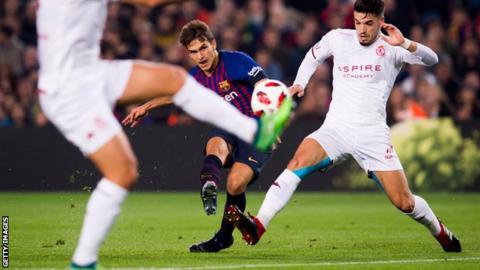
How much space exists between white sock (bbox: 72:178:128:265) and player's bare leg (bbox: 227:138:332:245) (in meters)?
2.17

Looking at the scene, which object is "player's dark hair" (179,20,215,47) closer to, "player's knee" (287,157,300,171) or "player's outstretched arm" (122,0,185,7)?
"player's knee" (287,157,300,171)

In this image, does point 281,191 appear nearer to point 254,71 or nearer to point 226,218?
point 226,218

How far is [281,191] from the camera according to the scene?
9.19 meters

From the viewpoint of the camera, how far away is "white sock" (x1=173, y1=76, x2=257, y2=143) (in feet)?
22.8

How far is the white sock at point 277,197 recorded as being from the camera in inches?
358

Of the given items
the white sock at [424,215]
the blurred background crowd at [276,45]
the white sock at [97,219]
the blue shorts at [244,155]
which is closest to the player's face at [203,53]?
the blue shorts at [244,155]

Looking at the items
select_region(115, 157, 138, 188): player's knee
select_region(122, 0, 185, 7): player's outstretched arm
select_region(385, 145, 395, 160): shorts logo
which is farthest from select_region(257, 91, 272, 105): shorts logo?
select_region(385, 145, 395, 160): shorts logo

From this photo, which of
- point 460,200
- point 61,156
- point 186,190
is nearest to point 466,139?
point 460,200

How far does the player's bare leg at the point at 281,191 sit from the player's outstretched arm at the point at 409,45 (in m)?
1.13

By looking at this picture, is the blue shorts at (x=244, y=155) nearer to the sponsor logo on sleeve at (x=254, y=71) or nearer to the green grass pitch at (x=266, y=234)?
the sponsor logo on sleeve at (x=254, y=71)

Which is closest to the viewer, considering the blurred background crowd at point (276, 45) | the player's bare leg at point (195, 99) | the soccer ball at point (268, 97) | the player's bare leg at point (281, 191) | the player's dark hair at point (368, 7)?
the player's bare leg at point (195, 99)

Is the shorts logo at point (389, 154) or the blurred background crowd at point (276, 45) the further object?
the blurred background crowd at point (276, 45)

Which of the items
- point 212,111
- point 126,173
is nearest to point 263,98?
point 212,111

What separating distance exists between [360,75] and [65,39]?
3.53m
